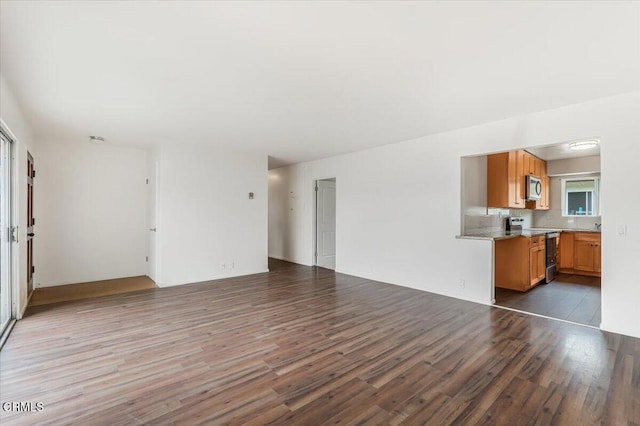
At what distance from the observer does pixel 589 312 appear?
12.0 feet

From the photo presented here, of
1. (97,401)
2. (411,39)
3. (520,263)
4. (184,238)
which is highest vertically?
(411,39)

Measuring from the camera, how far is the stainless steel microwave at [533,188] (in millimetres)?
5566

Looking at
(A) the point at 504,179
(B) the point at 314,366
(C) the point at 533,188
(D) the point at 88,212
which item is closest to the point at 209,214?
(D) the point at 88,212

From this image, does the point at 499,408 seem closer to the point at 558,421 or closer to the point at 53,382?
the point at 558,421

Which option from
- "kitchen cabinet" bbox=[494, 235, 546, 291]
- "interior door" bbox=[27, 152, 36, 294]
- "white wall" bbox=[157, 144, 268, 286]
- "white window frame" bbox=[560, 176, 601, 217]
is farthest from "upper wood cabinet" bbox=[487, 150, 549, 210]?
"interior door" bbox=[27, 152, 36, 294]

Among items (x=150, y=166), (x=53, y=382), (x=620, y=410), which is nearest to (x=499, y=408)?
(x=620, y=410)

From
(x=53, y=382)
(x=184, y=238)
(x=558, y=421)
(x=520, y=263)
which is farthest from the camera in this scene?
(x=184, y=238)

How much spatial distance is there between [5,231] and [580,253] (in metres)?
8.94

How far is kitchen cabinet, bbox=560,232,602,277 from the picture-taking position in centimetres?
568

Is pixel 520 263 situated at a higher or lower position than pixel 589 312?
higher

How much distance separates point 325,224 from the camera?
6.88 m

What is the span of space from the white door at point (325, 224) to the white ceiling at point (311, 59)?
303 centimetres

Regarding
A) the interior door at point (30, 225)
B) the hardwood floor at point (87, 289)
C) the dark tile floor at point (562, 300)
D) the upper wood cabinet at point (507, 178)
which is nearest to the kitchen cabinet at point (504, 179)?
the upper wood cabinet at point (507, 178)

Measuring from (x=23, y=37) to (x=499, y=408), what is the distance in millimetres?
3959
